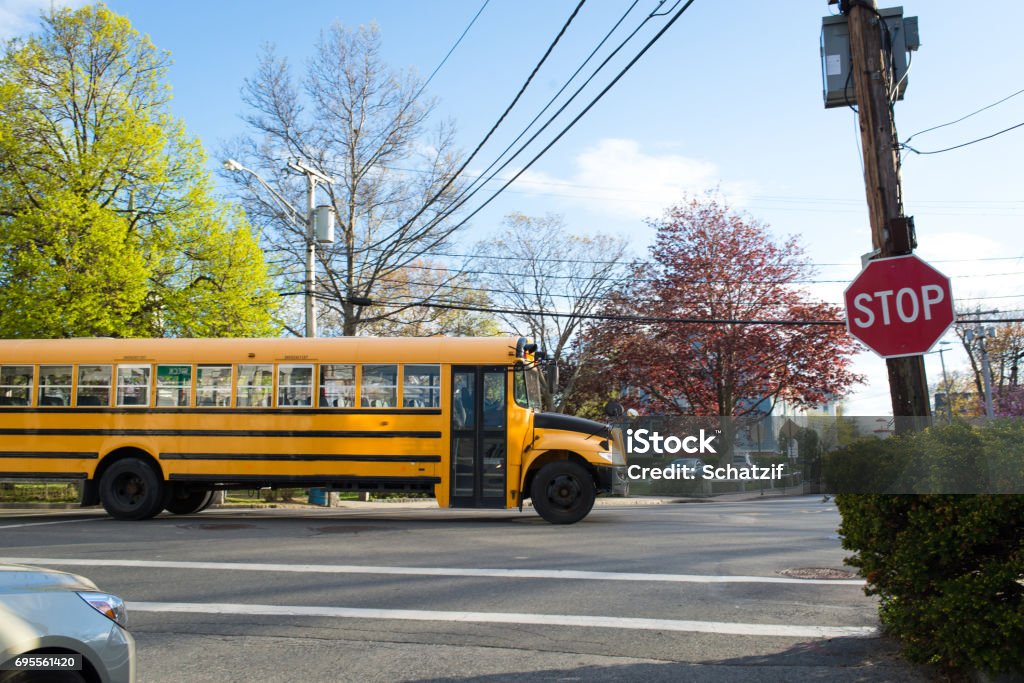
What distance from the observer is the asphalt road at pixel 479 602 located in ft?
18.5

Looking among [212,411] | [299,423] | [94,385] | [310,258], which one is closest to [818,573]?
[299,423]

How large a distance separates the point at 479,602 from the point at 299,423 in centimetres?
715

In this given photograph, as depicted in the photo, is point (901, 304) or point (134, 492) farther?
point (134, 492)

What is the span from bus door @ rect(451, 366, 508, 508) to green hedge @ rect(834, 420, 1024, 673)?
27.5ft

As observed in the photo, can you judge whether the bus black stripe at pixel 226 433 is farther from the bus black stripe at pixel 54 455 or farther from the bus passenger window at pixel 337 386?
the bus passenger window at pixel 337 386

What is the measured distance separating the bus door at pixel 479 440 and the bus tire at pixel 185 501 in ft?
18.1

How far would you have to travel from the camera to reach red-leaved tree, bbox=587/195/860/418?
27.2m

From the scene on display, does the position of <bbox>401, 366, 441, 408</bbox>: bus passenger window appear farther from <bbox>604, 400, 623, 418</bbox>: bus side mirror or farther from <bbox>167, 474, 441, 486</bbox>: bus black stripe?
<bbox>604, 400, 623, 418</bbox>: bus side mirror

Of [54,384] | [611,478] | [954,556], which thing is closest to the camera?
[954,556]

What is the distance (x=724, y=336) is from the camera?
27422 millimetres

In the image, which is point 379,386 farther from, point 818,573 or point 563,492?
point 818,573

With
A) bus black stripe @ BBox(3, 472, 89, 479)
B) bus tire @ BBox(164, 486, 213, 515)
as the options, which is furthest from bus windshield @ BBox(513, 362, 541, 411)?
bus black stripe @ BBox(3, 472, 89, 479)

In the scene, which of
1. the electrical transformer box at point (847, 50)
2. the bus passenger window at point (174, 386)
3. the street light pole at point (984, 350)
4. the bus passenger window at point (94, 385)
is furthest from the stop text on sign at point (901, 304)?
the street light pole at point (984, 350)

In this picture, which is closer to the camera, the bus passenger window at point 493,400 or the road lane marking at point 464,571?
the road lane marking at point 464,571
